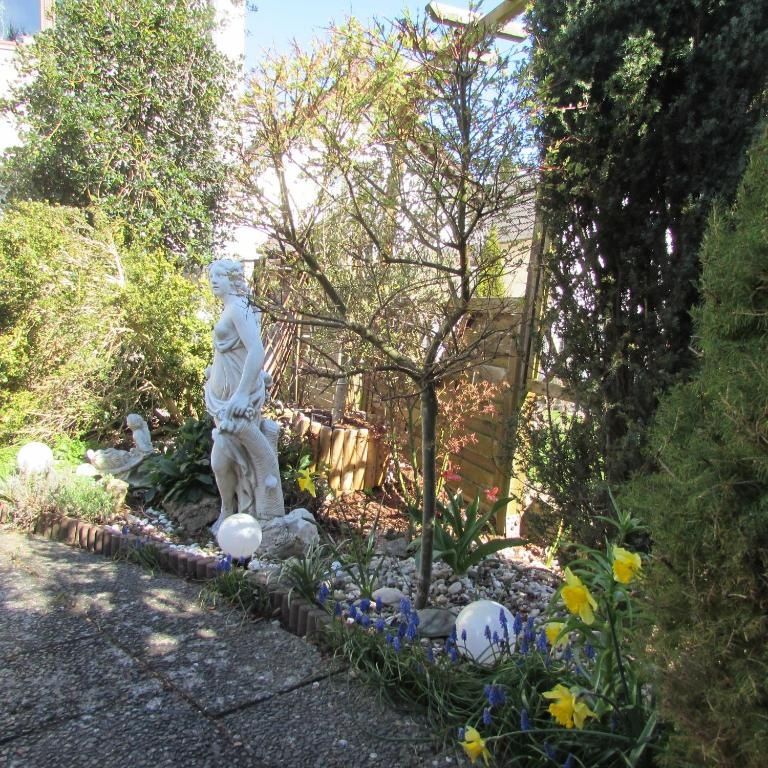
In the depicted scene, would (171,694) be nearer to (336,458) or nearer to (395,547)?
(395,547)

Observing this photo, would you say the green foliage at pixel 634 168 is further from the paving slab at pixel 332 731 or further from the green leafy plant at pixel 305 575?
the paving slab at pixel 332 731

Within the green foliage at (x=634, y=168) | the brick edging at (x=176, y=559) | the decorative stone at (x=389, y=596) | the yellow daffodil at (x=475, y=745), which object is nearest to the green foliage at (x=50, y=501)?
the brick edging at (x=176, y=559)

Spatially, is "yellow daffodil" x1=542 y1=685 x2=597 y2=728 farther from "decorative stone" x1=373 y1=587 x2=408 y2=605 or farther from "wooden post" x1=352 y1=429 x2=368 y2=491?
"wooden post" x1=352 y1=429 x2=368 y2=491

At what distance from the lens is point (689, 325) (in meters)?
3.12

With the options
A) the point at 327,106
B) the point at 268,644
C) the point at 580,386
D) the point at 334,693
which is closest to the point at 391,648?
the point at 334,693

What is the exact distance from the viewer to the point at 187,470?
5.21 meters

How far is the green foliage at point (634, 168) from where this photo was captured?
2.96 m

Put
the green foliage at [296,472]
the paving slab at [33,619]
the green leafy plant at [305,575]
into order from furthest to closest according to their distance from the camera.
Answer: the green foliage at [296,472] < the green leafy plant at [305,575] < the paving slab at [33,619]

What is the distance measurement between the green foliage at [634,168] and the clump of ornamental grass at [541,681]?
3.86 ft

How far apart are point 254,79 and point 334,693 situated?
2.51 meters

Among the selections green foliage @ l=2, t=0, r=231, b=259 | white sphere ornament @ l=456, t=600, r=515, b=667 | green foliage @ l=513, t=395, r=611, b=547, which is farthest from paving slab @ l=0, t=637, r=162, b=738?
green foliage @ l=2, t=0, r=231, b=259

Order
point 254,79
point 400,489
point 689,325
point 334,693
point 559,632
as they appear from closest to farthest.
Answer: point 559,632 < point 334,693 < point 254,79 < point 689,325 < point 400,489

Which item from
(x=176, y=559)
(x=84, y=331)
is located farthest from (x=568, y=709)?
(x=84, y=331)

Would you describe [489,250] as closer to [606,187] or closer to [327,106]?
[606,187]
